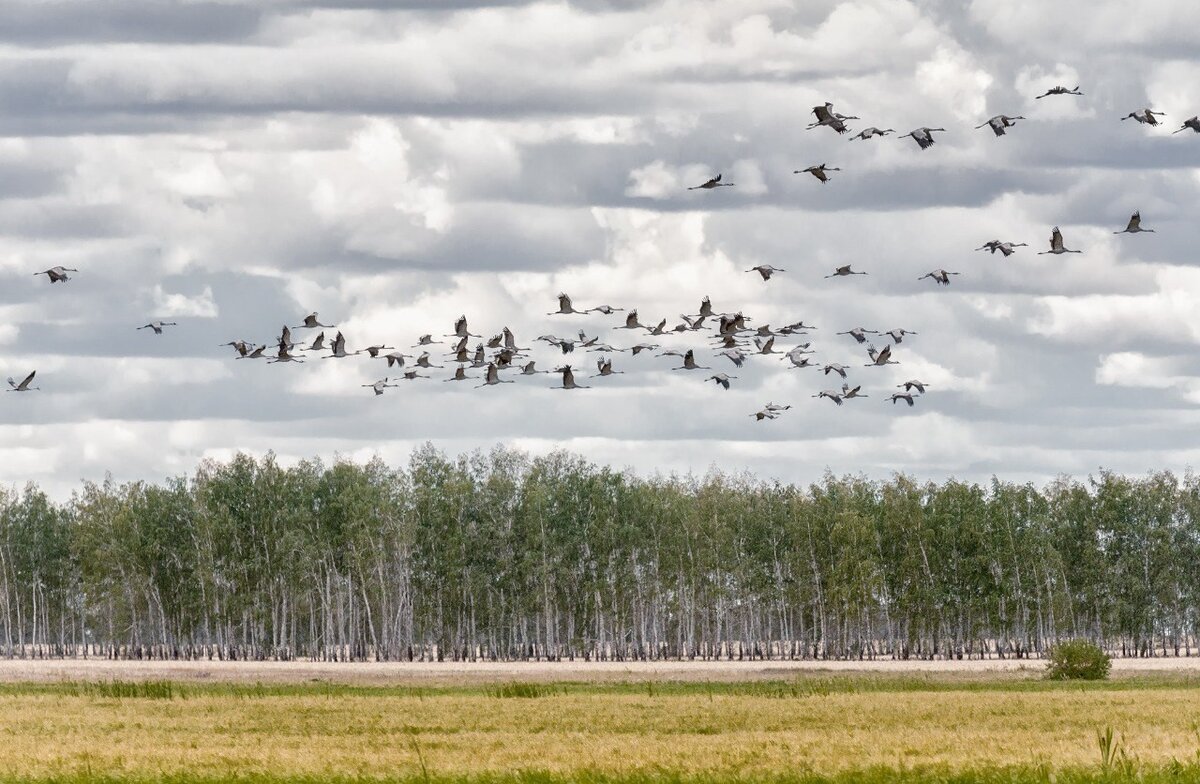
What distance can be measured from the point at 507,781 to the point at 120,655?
13079 centimetres

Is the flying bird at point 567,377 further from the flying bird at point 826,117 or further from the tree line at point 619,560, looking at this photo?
the tree line at point 619,560

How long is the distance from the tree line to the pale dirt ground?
6586 millimetres

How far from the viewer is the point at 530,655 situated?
133375 millimetres

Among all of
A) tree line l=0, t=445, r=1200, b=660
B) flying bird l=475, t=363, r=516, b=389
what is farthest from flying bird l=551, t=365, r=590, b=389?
tree line l=0, t=445, r=1200, b=660

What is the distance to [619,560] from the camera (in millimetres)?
125500

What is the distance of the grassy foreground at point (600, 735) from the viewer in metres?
31.7

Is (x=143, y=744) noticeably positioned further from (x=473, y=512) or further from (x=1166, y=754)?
(x=473, y=512)

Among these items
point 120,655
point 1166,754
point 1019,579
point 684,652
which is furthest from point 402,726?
point 120,655

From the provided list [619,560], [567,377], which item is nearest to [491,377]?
[567,377]

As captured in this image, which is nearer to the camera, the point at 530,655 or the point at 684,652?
the point at 530,655

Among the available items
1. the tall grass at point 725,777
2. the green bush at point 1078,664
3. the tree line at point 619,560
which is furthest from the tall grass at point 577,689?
the tree line at point 619,560

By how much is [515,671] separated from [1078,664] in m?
35.4

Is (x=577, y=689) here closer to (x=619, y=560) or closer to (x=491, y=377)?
(x=491, y=377)

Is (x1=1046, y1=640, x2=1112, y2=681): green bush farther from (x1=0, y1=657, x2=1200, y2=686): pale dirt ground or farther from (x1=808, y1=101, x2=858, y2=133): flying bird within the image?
(x1=808, y1=101, x2=858, y2=133): flying bird
